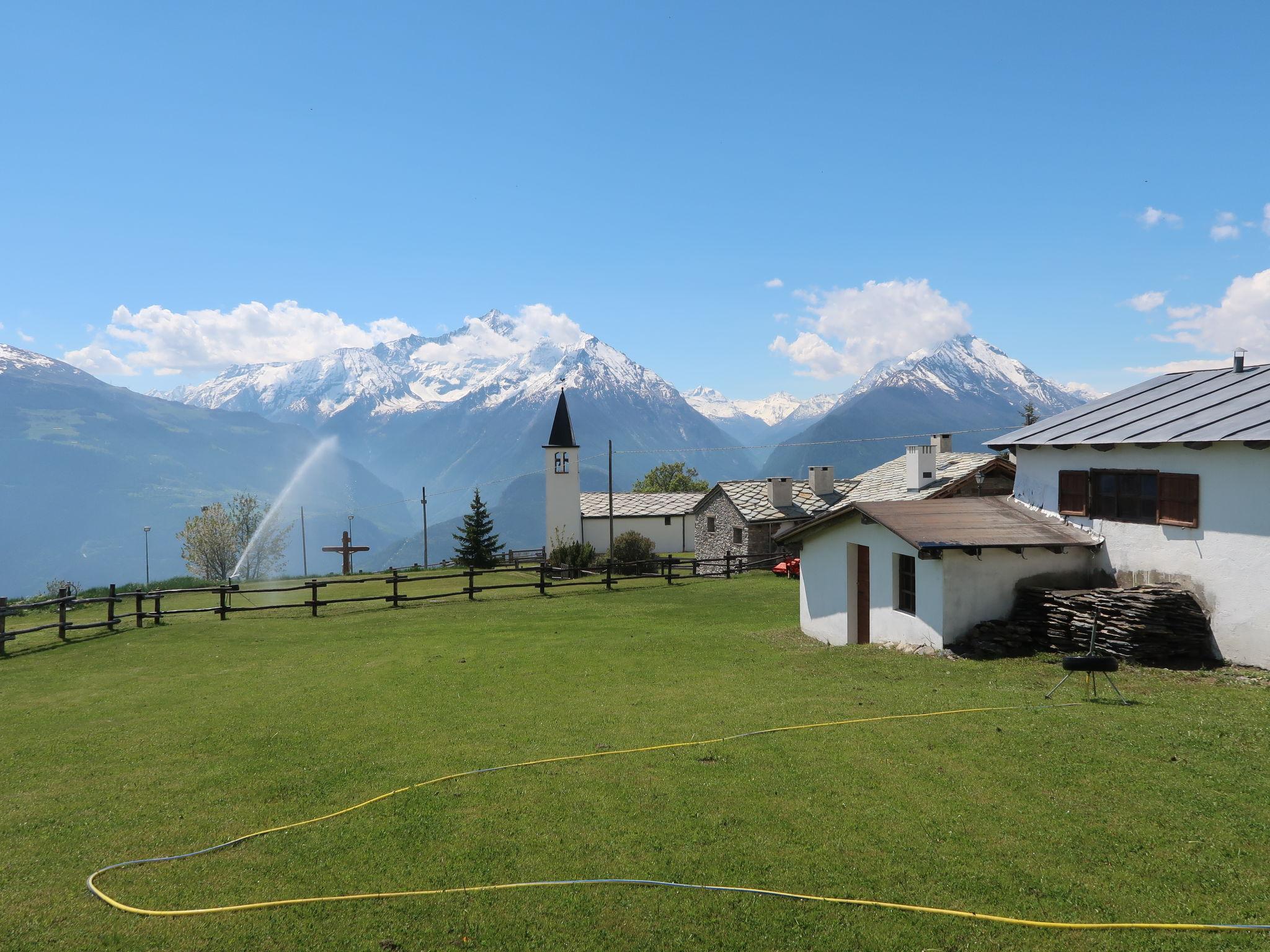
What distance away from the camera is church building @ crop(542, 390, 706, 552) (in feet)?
183

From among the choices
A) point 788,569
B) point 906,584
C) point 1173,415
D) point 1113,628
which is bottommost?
point 788,569

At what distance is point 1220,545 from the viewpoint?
12930 millimetres

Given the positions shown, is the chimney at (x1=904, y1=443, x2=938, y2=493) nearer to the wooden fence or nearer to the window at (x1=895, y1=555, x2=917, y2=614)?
the wooden fence

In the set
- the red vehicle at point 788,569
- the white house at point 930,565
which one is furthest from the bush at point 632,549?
the white house at point 930,565

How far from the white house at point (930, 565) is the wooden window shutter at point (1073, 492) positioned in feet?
1.23

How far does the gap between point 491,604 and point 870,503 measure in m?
14.4

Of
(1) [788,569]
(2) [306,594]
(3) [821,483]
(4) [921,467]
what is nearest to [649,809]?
(1) [788,569]

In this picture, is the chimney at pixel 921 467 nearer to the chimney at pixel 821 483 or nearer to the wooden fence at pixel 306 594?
the wooden fence at pixel 306 594

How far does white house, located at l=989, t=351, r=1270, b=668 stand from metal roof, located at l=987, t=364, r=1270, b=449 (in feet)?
0.11

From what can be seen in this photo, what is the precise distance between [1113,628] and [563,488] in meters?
44.9

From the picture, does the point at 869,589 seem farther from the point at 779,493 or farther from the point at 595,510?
the point at 595,510

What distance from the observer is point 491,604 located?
87.5 feet

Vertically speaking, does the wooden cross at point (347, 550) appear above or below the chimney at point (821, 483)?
below

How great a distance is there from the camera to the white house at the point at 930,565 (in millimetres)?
14914
